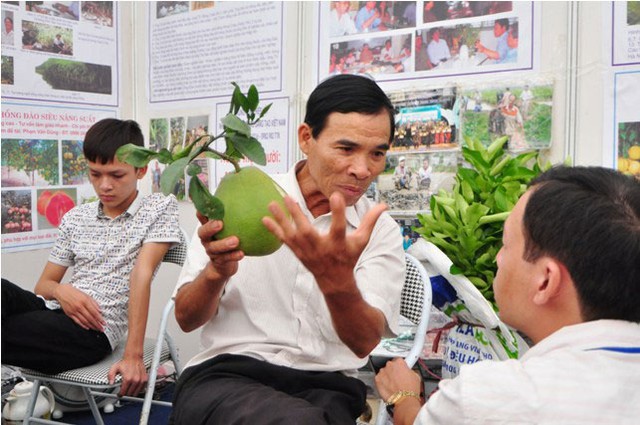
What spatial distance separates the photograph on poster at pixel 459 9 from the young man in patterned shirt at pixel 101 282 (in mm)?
1188

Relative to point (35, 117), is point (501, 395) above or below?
below

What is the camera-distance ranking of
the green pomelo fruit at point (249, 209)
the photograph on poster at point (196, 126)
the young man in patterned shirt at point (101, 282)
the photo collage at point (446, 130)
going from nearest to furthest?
1. the green pomelo fruit at point (249, 209)
2. the young man in patterned shirt at point (101, 282)
3. the photo collage at point (446, 130)
4. the photograph on poster at point (196, 126)

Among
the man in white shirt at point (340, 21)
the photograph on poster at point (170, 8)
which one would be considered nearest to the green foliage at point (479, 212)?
the man in white shirt at point (340, 21)

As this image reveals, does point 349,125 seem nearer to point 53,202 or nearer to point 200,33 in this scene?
point 200,33

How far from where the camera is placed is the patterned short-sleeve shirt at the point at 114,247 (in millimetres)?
2188

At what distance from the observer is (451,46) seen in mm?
2221

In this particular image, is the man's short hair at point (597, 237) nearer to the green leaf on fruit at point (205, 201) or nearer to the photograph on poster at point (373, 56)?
the green leaf on fruit at point (205, 201)

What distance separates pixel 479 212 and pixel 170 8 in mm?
1960

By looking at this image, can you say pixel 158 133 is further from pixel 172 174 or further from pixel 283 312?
pixel 172 174

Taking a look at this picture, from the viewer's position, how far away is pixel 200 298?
131 cm

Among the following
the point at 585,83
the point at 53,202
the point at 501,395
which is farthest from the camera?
the point at 53,202

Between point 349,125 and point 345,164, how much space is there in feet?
0.31

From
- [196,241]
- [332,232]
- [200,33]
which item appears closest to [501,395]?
[332,232]

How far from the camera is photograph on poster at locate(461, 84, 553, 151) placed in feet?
6.78
